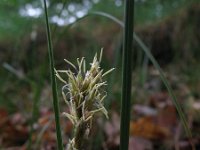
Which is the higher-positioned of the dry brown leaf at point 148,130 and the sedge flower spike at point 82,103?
the sedge flower spike at point 82,103

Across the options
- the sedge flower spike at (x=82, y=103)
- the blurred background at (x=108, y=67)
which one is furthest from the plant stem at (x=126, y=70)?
the blurred background at (x=108, y=67)

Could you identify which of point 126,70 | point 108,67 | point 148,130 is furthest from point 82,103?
point 108,67

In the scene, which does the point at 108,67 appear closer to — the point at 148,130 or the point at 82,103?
the point at 148,130

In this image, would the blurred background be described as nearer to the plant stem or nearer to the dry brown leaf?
the dry brown leaf

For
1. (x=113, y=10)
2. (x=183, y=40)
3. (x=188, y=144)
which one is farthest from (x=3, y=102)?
(x=113, y=10)

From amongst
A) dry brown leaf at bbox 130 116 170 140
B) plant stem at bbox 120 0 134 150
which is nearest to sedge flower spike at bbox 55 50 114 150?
plant stem at bbox 120 0 134 150

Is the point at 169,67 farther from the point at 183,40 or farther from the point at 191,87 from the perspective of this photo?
the point at 191,87

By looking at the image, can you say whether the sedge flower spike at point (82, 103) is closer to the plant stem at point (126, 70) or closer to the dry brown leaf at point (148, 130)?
the plant stem at point (126, 70)
